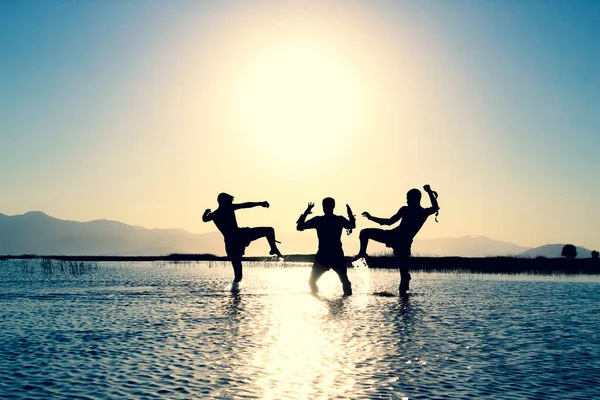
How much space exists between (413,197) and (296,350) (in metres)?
11.7

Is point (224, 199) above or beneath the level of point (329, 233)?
above

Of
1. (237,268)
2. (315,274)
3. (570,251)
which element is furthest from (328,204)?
(570,251)

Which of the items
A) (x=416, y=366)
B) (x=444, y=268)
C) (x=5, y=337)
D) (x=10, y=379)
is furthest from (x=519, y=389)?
(x=444, y=268)

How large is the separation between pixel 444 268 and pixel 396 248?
31.7 m

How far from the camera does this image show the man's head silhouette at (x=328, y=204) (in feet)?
72.1

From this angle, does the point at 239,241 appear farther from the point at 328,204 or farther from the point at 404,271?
the point at 404,271

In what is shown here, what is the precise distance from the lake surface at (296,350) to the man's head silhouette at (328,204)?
3.33 meters

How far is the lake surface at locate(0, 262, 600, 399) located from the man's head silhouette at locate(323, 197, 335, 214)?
3325mm

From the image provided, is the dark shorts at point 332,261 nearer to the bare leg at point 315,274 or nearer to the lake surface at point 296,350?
the bare leg at point 315,274

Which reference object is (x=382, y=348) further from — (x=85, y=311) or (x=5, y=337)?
(x=85, y=311)

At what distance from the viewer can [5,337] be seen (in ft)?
41.6

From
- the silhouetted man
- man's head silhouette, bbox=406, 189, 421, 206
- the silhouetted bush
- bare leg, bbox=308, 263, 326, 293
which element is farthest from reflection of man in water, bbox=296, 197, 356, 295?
the silhouetted bush

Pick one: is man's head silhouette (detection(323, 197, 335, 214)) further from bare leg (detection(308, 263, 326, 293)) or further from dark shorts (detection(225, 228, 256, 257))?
dark shorts (detection(225, 228, 256, 257))

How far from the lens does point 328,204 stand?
2195cm
